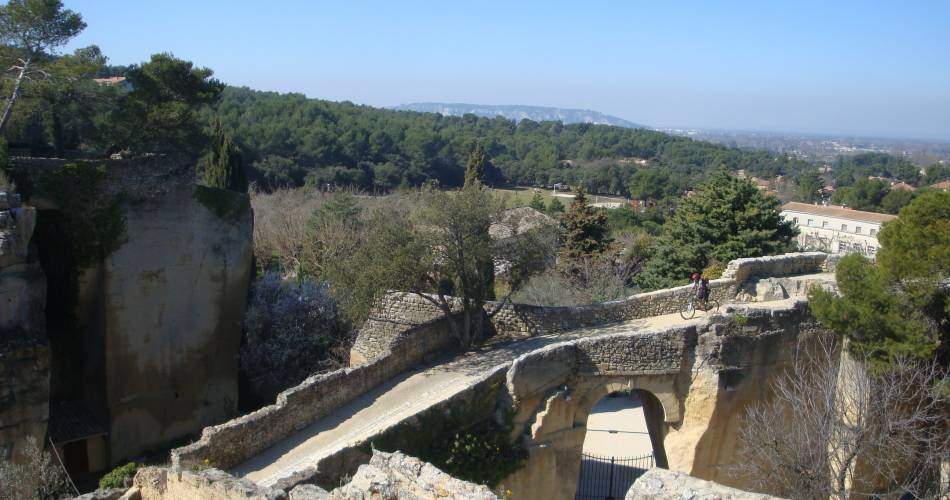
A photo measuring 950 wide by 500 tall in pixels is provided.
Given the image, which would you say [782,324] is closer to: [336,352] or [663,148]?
[336,352]

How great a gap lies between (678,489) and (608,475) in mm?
9589

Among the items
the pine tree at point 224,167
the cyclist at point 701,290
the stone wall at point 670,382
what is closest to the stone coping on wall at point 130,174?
the stone wall at point 670,382

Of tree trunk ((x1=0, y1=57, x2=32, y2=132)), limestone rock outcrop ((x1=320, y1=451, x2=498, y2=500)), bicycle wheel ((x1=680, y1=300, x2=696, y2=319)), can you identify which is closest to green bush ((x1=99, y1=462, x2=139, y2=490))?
limestone rock outcrop ((x1=320, y1=451, x2=498, y2=500))

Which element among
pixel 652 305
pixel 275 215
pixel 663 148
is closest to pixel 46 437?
pixel 652 305

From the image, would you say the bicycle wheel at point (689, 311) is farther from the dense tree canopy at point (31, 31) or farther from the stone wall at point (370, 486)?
the dense tree canopy at point (31, 31)

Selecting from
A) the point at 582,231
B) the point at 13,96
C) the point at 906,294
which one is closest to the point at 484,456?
the point at 906,294

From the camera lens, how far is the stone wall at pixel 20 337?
46.8ft

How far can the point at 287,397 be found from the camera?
1190cm

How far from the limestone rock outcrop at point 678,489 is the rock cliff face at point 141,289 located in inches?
518

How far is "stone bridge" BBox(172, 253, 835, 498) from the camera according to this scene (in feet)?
36.6

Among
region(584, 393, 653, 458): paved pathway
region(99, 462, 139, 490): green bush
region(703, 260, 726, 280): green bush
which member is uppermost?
region(703, 260, 726, 280): green bush

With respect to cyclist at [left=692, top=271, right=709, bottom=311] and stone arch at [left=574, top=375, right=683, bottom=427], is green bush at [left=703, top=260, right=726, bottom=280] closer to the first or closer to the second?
cyclist at [left=692, top=271, right=709, bottom=311]

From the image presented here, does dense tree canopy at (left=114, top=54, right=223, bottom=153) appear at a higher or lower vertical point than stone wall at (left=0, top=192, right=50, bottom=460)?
higher

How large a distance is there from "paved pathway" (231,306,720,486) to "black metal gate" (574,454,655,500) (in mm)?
3171
